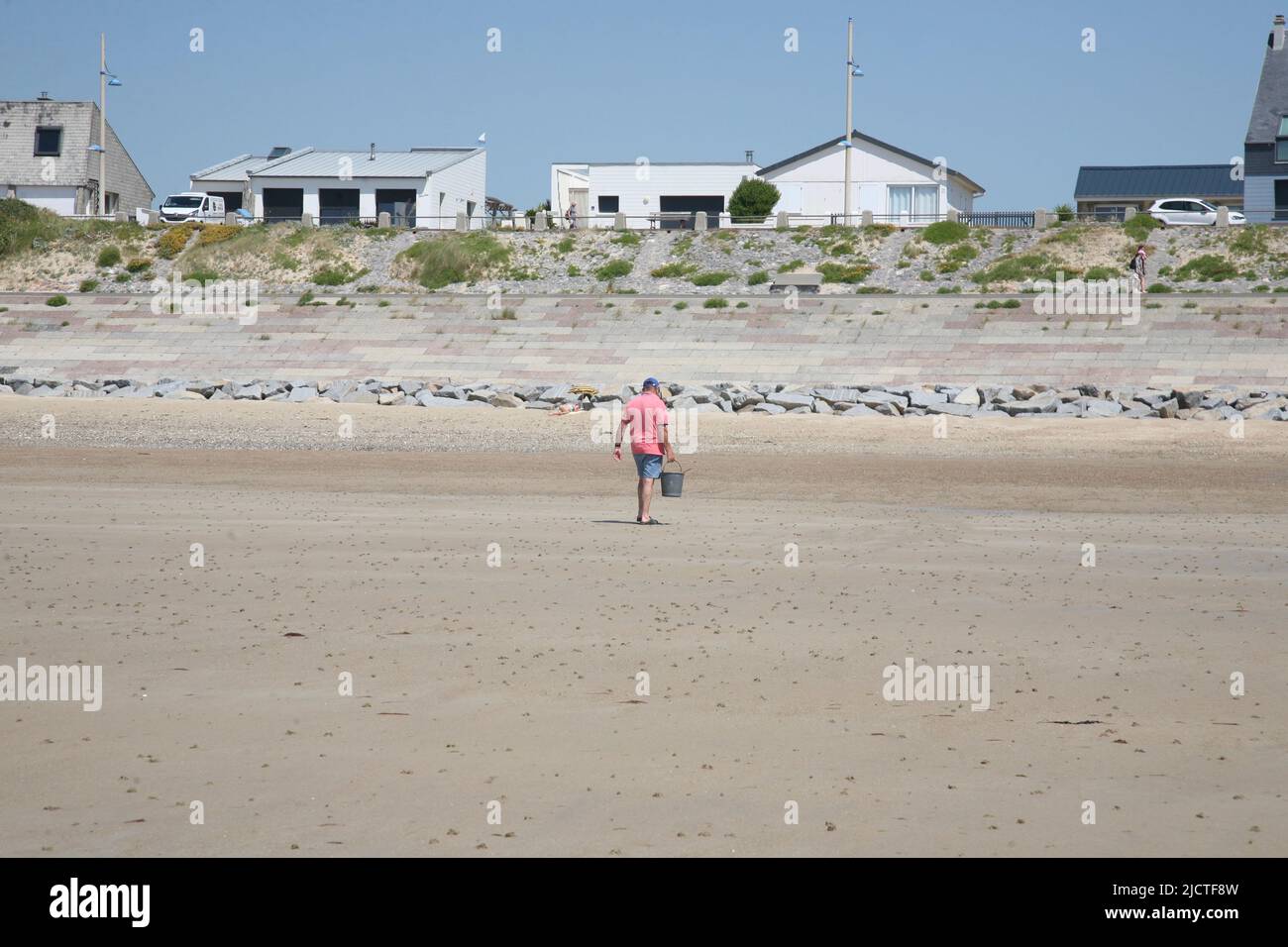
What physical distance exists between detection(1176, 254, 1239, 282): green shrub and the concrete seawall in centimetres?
640

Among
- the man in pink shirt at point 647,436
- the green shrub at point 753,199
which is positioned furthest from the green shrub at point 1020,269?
the man in pink shirt at point 647,436

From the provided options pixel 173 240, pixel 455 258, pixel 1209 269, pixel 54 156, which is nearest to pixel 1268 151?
pixel 1209 269

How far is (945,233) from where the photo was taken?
4456 cm

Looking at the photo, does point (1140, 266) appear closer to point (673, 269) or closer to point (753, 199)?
point (673, 269)

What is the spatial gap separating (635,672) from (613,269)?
36902 millimetres

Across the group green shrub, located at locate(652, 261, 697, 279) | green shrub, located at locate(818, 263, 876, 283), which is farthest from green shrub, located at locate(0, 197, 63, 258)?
green shrub, located at locate(818, 263, 876, 283)

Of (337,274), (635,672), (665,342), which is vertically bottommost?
(635,672)

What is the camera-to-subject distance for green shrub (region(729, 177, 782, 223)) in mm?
53531

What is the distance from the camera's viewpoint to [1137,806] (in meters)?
5.72

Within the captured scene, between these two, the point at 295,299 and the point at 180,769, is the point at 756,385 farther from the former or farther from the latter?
the point at 180,769

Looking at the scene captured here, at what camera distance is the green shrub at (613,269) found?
144ft

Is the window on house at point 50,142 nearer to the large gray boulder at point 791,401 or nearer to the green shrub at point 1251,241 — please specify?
the large gray boulder at point 791,401

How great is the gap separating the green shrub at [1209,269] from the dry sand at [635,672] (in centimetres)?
2425

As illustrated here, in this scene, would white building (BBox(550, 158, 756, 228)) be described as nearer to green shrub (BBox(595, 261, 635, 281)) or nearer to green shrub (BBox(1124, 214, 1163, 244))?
green shrub (BBox(595, 261, 635, 281))
